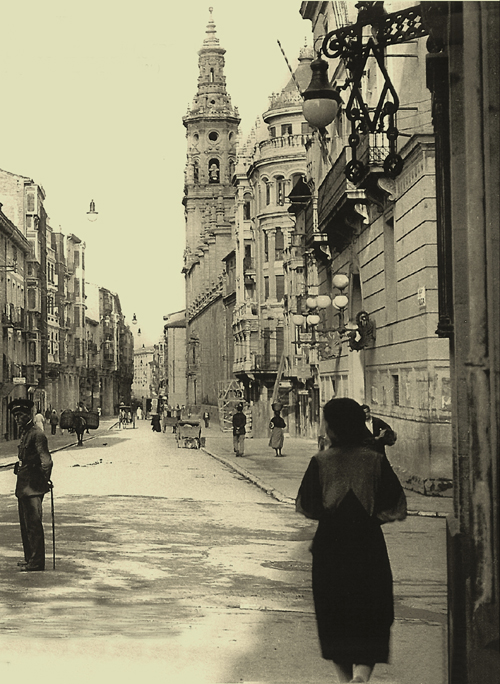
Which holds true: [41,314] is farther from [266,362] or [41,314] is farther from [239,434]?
[239,434]

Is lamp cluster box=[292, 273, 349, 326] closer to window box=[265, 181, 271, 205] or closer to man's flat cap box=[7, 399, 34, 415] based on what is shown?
man's flat cap box=[7, 399, 34, 415]

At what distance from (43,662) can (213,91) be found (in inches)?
4337

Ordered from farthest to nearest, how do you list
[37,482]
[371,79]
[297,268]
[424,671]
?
[297,268] < [371,79] < [37,482] < [424,671]

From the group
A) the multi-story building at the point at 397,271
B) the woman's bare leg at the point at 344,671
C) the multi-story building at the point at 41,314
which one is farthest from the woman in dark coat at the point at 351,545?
the multi-story building at the point at 41,314

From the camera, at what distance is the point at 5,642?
7434 mm

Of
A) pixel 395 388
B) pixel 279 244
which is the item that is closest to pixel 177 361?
pixel 279 244

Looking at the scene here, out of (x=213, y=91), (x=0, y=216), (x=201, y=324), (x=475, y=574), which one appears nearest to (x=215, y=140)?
(x=213, y=91)

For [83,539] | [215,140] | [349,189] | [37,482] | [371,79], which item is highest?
[215,140]

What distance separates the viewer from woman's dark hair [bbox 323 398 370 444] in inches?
243

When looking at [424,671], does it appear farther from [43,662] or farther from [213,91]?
[213,91]

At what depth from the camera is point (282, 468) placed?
28.7 metres

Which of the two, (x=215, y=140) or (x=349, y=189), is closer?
(x=349, y=189)

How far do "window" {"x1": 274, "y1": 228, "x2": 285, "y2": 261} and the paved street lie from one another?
38.7m

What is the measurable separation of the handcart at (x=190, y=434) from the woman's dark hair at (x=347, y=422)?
36.6 meters
